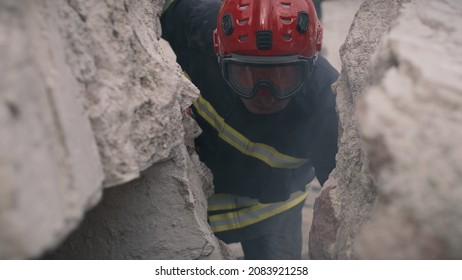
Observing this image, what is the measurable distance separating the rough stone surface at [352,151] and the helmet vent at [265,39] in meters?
0.37

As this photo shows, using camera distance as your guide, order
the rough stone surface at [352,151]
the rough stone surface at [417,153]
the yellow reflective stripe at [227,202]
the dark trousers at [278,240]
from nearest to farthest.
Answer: the rough stone surface at [417,153] < the rough stone surface at [352,151] < the yellow reflective stripe at [227,202] < the dark trousers at [278,240]

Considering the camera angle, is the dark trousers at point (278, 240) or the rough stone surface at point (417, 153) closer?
the rough stone surface at point (417, 153)

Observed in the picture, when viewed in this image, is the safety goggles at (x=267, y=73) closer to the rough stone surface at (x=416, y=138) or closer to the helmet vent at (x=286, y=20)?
the helmet vent at (x=286, y=20)

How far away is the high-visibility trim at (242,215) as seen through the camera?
3252 millimetres

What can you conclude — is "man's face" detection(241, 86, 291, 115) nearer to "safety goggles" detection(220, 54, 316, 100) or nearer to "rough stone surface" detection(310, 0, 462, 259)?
"safety goggles" detection(220, 54, 316, 100)

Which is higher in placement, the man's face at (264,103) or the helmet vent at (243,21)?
the helmet vent at (243,21)

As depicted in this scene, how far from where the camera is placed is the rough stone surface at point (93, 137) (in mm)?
1031

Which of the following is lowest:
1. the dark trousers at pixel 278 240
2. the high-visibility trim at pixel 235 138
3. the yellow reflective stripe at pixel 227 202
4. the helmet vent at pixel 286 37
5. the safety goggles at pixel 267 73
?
the dark trousers at pixel 278 240

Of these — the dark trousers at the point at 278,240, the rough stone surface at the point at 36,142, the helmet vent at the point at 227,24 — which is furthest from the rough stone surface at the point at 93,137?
the dark trousers at the point at 278,240

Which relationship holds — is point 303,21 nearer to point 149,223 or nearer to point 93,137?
point 149,223

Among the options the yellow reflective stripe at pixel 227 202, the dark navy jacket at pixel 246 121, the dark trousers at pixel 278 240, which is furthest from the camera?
the dark trousers at pixel 278 240

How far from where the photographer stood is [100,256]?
1864 mm

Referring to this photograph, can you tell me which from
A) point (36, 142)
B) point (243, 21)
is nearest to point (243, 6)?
point (243, 21)

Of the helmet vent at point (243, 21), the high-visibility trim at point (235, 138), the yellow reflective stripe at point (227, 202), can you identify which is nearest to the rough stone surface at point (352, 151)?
the helmet vent at point (243, 21)
